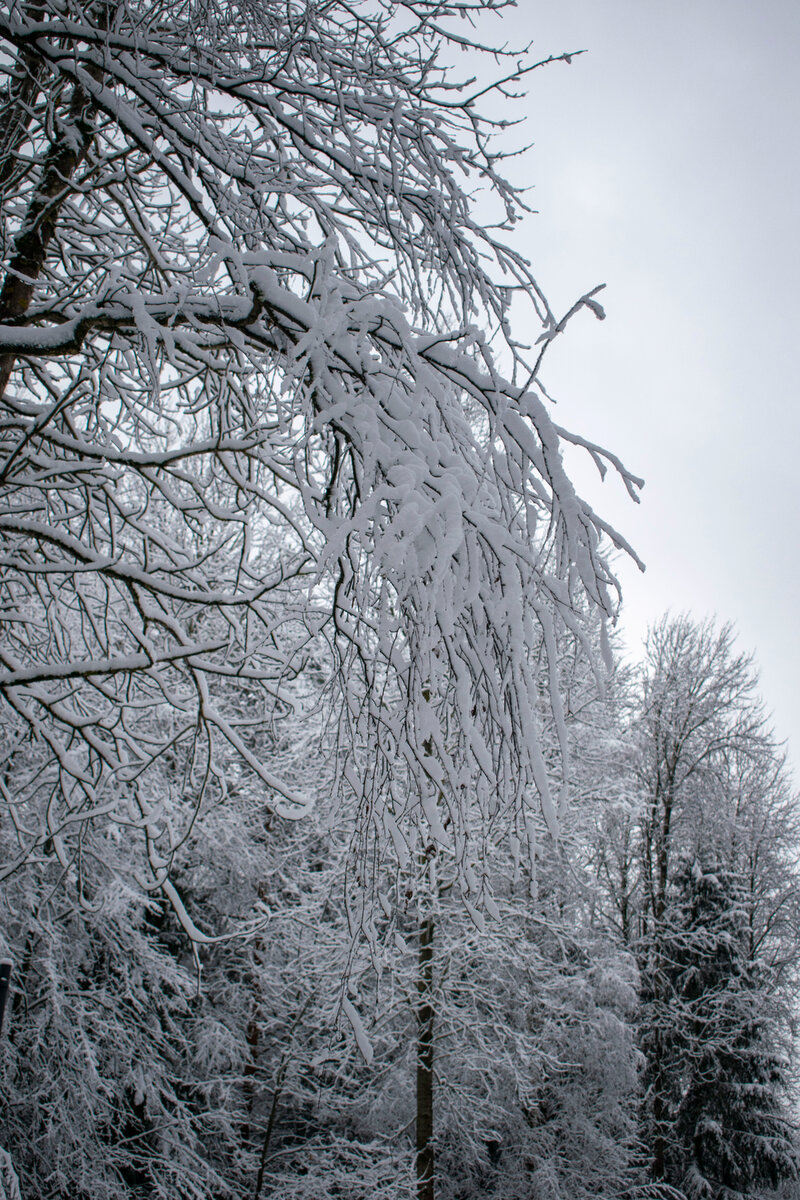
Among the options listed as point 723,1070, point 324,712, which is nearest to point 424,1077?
point 324,712

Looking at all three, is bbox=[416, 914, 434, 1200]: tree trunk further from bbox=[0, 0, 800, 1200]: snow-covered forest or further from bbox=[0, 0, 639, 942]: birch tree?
bbox=[0, 0, 639, 942]: birch tree

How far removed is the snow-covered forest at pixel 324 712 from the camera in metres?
1.82

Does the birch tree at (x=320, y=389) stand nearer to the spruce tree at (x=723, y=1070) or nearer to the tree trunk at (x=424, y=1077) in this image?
the tree trunk at (x=424, y=1077)

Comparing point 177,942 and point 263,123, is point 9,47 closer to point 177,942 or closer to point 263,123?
point 263,123

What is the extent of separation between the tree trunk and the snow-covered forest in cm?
3

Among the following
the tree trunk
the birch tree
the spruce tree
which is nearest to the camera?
the birch tree

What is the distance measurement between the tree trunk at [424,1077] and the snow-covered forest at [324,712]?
30mm

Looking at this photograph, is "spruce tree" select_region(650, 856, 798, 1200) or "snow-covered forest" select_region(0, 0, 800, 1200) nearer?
"snow-covered forest" select_region(0, 0, 800, 1200)

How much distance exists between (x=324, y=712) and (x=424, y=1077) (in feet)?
12.4

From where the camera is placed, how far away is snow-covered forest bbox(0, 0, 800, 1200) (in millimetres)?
1817

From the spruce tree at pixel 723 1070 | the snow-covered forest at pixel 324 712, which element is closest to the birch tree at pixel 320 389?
the snow-covered forest at pixel 324 712

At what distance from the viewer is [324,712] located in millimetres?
8820

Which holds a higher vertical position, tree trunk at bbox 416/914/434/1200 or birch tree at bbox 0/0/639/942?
birch tree at bbox 0/0/639/942

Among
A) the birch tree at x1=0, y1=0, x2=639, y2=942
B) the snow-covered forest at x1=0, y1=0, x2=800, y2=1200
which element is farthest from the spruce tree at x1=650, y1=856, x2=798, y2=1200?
the birch tree at x1=0, y1=0, x2=639, y2=942
